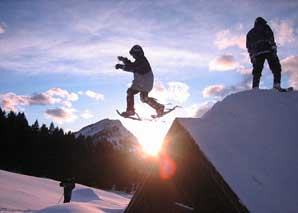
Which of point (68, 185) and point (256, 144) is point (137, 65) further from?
point (68, 185)

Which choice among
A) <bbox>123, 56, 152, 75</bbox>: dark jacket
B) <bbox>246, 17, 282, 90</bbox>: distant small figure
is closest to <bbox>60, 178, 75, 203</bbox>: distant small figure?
<bbox>123, 56, 152, 75</bbox>: dark jacket

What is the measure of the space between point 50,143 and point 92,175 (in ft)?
40.7

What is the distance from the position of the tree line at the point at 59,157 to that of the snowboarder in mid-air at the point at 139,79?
5014cm

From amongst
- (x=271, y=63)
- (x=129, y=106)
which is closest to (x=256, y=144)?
(x=271, y=63)

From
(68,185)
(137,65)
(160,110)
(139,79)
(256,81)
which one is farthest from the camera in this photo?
(68,185)

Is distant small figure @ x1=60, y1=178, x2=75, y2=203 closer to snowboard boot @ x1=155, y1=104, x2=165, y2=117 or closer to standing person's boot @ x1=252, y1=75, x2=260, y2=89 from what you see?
snowboard boot @ x1=155, y1=104, x2=165, y2=117

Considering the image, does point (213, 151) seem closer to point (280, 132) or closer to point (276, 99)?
point (280, 132)

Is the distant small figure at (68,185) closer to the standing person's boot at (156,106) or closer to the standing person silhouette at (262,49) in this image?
the standing person's boot at (156,106)

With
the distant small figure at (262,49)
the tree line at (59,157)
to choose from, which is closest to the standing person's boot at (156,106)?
the distant small figure at (262,49)

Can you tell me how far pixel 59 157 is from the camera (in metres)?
72.6

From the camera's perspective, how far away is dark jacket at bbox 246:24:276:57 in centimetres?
1133

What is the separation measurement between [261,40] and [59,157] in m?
67.0

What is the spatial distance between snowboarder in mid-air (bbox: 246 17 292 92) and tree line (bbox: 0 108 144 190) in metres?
51.4

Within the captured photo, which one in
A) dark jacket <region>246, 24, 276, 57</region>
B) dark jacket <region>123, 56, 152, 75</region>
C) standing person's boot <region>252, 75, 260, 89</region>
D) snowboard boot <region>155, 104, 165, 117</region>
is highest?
dark jacket <region>246, 24, 276, 57</region>
